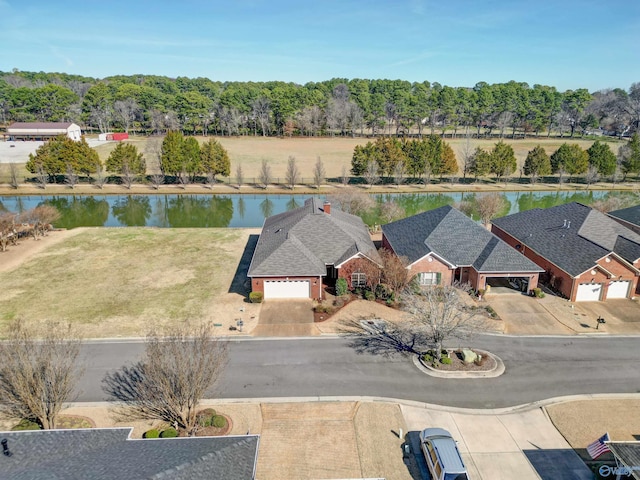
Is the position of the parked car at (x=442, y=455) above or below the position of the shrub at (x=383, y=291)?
below

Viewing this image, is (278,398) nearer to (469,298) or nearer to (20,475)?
(20,475)

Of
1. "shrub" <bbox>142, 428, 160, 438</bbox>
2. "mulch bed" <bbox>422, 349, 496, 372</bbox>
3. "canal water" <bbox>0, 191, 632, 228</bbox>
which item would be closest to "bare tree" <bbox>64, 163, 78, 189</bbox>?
"canal water" <bbox>0, 191, 632, 228</bbox>

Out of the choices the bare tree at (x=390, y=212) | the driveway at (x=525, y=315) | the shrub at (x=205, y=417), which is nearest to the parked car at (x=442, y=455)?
the shrub at (x=205, y=417)

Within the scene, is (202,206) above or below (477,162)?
below

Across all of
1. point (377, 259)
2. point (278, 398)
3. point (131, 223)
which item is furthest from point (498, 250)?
point (131, 223)

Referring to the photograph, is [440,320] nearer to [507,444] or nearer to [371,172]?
[507,444]

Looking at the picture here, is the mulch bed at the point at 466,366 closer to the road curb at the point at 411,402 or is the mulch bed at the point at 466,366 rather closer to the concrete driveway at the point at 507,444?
the road curb at the point at 411,402

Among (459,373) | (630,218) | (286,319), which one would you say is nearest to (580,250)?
(630,218)
